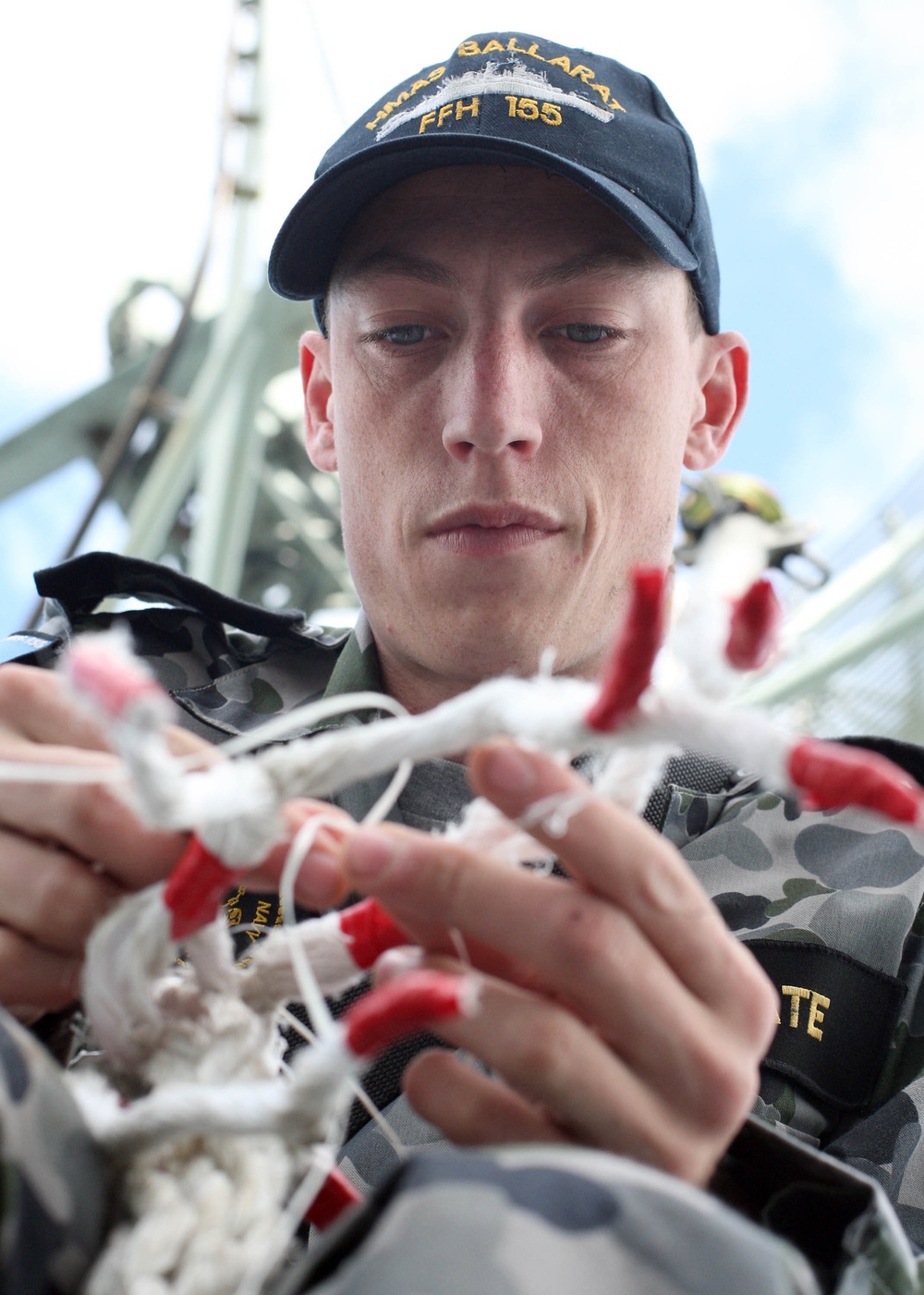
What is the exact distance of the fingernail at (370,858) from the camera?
48 cm

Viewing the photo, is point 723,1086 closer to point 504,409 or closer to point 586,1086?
point 586,1086

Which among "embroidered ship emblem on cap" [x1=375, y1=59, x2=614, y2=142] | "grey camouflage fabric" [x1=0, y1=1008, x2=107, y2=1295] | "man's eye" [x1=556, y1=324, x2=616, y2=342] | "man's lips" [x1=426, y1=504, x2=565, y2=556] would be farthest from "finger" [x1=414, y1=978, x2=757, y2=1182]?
"embroidered ship emblem on cap" [x1=375, y1=59, x2=614, y2=142]

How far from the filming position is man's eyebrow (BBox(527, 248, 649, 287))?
1.08m

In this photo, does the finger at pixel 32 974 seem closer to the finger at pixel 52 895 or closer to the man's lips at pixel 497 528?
the finger at pixel 52 895

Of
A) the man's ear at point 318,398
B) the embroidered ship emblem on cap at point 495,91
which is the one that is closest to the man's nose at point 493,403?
the embroidered ship emblem on cap at point 495,91

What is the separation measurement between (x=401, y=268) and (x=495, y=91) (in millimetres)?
207

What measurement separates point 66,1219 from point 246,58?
393 cm

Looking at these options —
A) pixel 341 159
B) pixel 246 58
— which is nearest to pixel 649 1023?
pixel 341 159

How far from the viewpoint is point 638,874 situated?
0.47 metres

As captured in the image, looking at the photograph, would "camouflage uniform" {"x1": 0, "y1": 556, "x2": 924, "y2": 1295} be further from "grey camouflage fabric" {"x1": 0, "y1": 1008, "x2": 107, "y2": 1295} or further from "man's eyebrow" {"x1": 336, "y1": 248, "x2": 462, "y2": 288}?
"man's eyebrow" {"x1": 336, "y1": 248, "x2": 462, "y2": 288}

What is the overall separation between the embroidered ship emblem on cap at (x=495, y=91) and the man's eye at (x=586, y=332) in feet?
0.73

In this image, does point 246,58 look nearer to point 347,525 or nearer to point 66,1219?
point 347,525

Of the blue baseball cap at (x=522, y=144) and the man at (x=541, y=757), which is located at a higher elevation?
the blue baseball cap at (x=522, y=144)

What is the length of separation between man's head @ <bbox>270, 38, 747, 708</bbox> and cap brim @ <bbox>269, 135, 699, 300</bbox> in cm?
1
